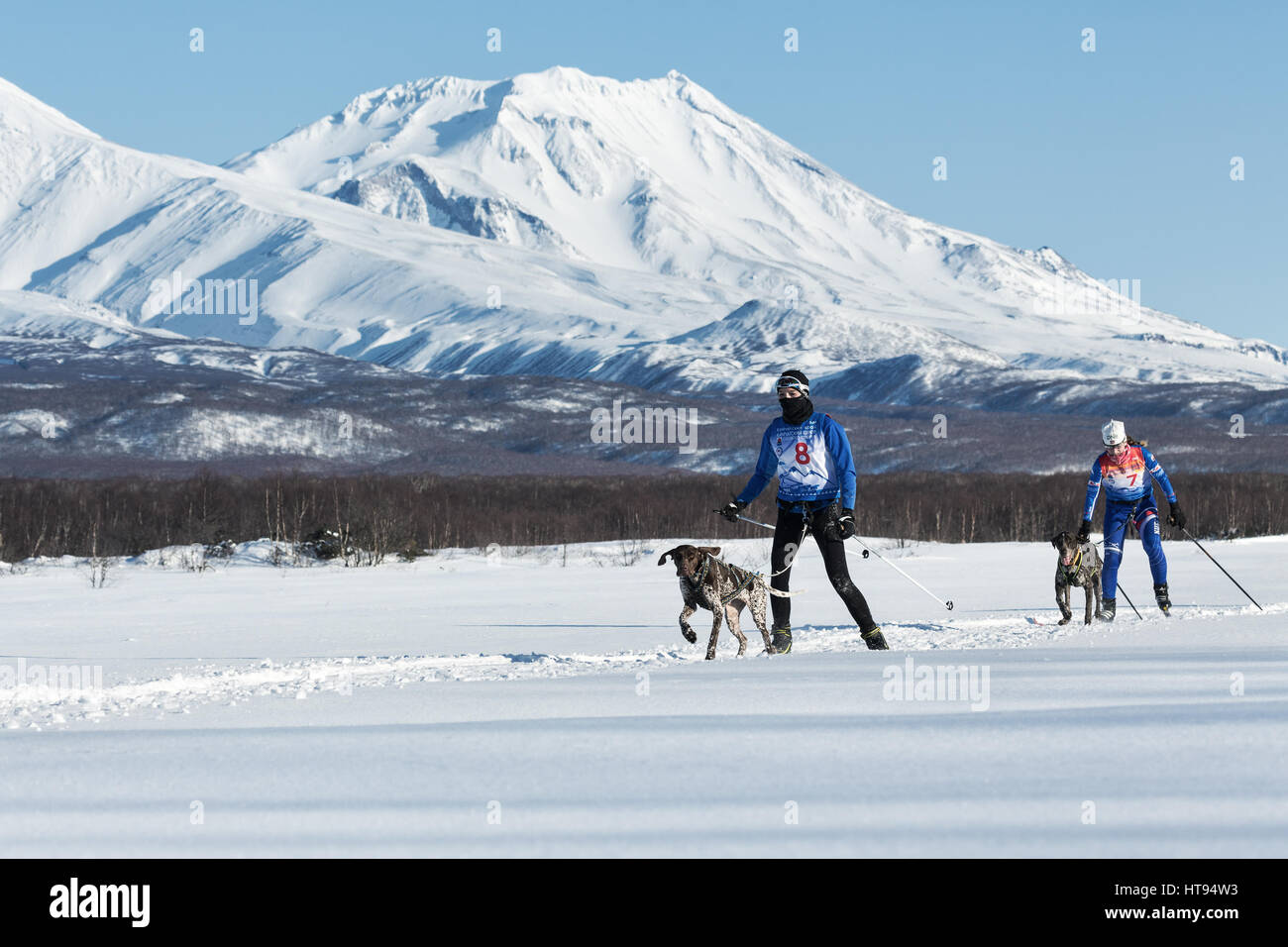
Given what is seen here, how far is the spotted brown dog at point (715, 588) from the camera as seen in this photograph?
8.73 meters

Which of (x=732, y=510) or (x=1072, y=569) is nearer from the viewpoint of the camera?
(x=732, y=510)

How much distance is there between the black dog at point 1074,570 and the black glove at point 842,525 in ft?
9.46

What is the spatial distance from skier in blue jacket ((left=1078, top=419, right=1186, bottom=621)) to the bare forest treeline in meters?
13.7

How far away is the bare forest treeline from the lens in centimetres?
2595

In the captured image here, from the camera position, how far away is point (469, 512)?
30500 millimetres

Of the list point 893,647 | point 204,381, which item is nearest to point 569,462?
point 204,381

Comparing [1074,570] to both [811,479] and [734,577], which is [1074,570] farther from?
[734,577]

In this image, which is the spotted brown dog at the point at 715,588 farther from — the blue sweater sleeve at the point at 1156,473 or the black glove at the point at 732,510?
the blue sweater sleeve at the point at 1156,473

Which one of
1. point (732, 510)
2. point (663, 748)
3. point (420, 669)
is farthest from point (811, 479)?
point (663, 748)

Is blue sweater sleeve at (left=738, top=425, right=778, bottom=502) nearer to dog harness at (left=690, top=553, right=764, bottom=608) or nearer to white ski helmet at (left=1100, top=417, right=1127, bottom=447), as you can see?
dog harness at (left=690, top=553, right=764, bottom=608)

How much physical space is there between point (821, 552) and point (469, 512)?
875 inches

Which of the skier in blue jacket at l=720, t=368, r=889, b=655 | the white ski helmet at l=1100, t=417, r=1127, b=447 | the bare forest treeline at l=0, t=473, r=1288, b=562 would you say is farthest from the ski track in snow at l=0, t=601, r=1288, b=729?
the bare forest treeline at l=0, t=473, r=1288, b=562

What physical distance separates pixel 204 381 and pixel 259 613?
385 feet
